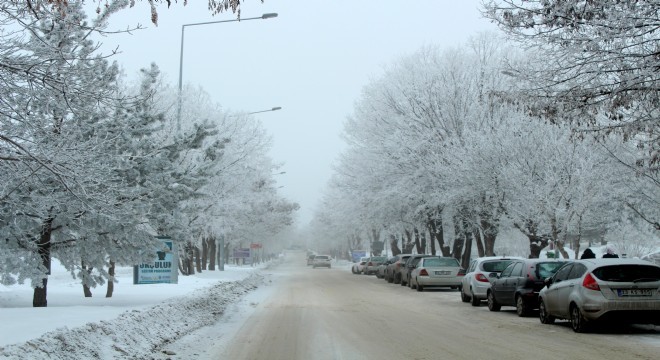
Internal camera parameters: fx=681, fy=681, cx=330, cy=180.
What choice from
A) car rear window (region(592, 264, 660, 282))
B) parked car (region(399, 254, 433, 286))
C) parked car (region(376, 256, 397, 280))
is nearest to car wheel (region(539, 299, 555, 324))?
car rear window (region(592, 264, 660, 282))

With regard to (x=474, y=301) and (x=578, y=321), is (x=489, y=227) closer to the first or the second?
(x=474, y=301)

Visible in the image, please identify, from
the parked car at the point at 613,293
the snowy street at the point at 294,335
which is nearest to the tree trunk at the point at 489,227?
the snowy street at the point at 294,335

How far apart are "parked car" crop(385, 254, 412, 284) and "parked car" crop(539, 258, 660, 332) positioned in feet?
70.4

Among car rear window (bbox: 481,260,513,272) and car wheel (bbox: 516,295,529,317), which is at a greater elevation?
car rear window (bbox: 481,260,513,272)

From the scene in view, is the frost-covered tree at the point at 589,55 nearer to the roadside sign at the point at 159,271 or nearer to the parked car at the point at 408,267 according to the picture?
the roadside sign at the point at 159,271

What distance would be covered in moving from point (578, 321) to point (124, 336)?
8238mm

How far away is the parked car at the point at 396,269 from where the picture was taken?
116 ft

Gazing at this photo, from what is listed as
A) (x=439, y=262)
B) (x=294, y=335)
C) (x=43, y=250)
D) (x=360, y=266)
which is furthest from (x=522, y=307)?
(x=360, y=266)

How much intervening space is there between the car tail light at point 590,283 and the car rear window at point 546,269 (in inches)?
153

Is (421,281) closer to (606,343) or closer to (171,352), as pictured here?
(606,343)

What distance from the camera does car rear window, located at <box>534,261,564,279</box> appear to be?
16781mm

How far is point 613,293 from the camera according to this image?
1245 centimetres

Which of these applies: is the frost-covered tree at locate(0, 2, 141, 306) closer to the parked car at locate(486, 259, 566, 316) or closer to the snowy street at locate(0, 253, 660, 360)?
the snowy street at locate(0, 253, 660, 360)

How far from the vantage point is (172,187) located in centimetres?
1551
